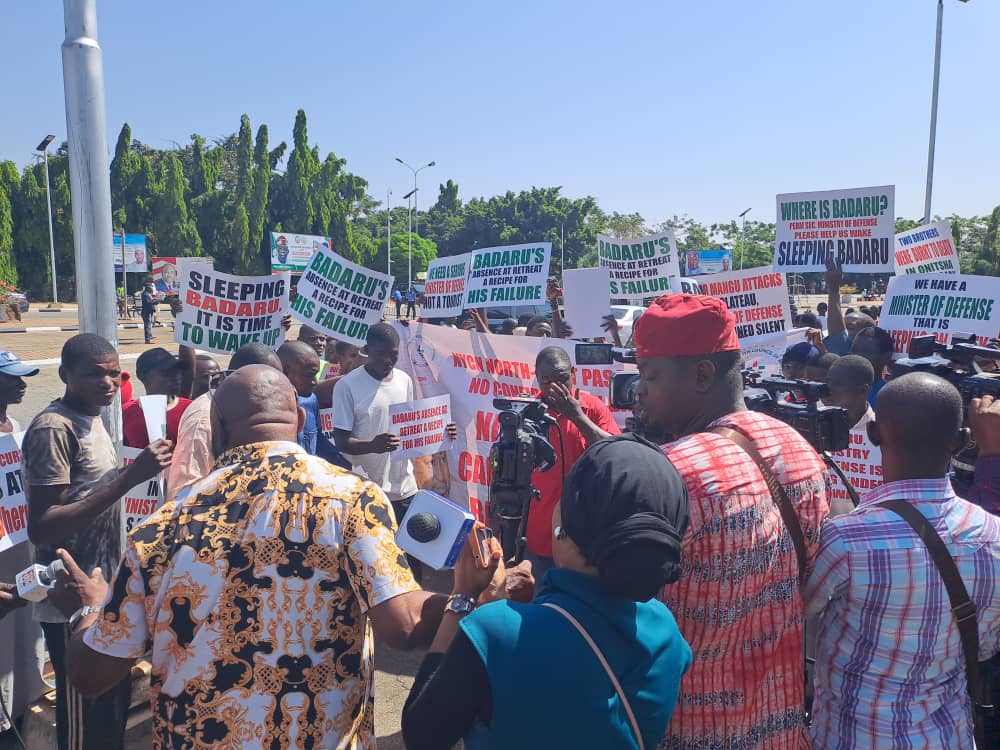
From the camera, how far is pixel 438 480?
20.0 ft

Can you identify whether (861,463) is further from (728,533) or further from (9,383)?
(9,383)

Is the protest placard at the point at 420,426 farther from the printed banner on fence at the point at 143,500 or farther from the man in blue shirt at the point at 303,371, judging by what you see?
the printed banner on fence at the point at 143,500

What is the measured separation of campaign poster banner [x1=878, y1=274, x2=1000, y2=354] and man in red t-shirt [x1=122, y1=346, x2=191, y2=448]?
5677 mm

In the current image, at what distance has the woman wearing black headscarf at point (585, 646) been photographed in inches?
57.1

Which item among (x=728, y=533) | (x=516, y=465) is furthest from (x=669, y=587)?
(x=516, y=465)

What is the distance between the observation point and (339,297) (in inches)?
259

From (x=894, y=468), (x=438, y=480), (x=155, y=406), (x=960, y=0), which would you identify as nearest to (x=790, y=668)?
(x=894, y=468)

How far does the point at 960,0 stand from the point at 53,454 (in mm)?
20793

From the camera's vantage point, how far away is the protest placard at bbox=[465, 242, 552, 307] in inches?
274

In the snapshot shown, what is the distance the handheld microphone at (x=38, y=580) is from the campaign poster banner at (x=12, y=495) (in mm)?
1666

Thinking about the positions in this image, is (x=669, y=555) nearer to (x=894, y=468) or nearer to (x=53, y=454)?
(x=894, y=468)

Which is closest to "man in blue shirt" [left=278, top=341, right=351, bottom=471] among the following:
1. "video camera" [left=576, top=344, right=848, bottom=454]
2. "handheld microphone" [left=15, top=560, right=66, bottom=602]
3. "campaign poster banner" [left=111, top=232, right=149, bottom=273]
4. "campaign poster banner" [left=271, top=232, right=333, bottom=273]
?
"video camera" [left=576, top=344, right=848, bottom=454]

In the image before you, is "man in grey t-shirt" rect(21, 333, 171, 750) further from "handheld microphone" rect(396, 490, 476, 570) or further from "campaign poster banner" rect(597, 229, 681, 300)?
"campaign poster banner" rect(597, 229, 681, 300)

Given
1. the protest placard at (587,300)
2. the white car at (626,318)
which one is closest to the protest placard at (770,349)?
the protest placard at (587,300)
